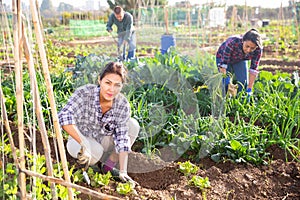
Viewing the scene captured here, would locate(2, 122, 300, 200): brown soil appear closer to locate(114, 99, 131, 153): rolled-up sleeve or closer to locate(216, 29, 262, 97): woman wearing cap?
locate(114, 99, 131, 153): rolled-up sleeve

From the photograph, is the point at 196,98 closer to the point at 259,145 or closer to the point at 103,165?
the point at 259,145

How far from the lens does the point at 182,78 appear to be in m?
3.80

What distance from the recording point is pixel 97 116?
250 centimetres

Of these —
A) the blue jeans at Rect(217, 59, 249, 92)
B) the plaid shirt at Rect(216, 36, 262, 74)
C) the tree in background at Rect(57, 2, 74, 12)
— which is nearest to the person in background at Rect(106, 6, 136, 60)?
the blue jeans at Rect(217, 59, 249, 92)

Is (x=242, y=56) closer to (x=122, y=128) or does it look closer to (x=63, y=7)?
(x=122, y=128)

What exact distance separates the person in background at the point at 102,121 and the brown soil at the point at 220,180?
18 cm

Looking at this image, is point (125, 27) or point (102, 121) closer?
point (102, 121)

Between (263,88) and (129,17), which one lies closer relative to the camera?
(263,88)

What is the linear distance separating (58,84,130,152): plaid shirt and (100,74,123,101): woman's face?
91 millimetres

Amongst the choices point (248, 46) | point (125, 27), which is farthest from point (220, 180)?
point (125, 27)

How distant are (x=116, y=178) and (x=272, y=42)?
410 inches

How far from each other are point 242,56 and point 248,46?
11.1 inches

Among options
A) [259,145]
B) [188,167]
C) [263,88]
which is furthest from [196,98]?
[188,167]

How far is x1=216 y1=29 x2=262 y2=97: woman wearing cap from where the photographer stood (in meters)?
3.53
